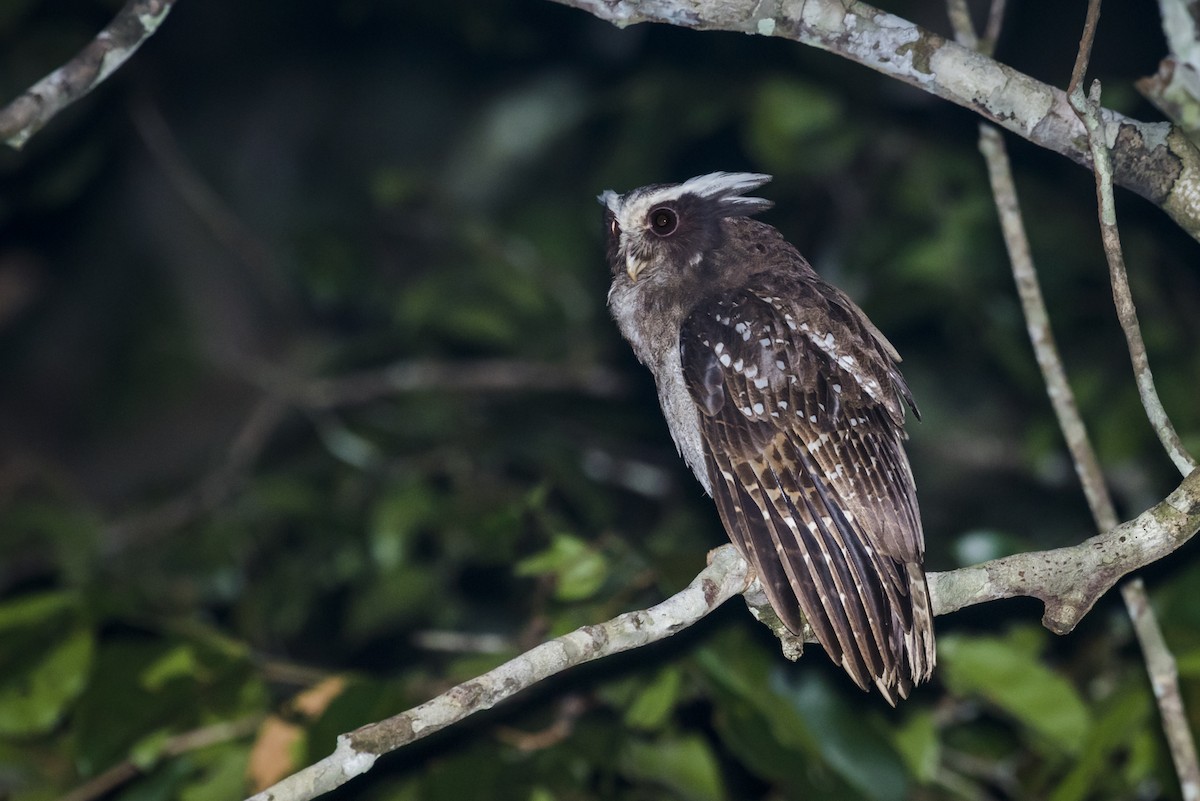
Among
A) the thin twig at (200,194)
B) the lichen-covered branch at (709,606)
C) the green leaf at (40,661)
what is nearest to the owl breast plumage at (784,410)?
the lichen-covered branch at (709,606)

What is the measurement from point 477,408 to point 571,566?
2714mm

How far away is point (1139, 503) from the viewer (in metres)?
5.82

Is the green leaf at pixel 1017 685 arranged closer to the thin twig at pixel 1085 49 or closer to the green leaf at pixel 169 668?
the thin twig at pixel 1085 49

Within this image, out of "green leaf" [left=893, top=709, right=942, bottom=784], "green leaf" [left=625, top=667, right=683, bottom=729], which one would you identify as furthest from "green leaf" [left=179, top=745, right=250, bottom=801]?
"green leaf" [left=893, top=709, right=942, bottom=784]

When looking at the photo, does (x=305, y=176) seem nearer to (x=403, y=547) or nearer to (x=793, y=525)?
(x=403, y=547)

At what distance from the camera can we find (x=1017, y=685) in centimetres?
432

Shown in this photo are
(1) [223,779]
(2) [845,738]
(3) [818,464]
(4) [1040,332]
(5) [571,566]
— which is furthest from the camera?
(1) [223,779]

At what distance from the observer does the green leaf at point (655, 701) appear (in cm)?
405

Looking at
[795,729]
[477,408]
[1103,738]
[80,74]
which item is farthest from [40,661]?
[1103,738]

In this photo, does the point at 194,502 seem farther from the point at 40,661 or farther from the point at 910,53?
the point at 910,53

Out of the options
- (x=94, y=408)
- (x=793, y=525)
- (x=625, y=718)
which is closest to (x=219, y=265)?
(x=94, y=408)

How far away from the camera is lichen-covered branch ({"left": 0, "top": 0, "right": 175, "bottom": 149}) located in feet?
9.53

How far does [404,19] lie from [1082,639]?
504 cm

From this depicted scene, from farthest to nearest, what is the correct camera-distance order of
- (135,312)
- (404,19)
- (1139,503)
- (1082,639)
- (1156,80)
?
(135,312)
(404,19)
(1139,503)
(1082,639)
(1156,80)
